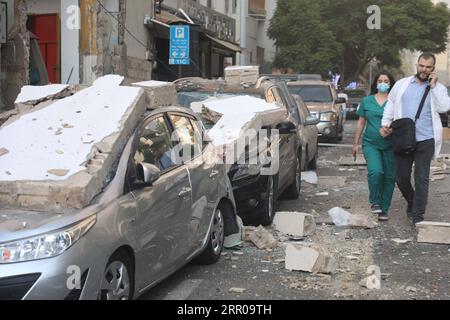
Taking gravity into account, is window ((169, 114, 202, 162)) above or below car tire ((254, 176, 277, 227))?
above

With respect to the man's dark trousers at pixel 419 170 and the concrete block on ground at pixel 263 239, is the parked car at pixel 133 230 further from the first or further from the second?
the man's dark trousers at pixel 419 170

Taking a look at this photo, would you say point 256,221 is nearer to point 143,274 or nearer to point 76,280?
point 143,274

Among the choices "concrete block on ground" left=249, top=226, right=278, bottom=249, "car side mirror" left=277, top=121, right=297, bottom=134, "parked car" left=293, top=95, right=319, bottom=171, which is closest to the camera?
"concrete block on ground" left=249, top=226, right=278, bottom=249

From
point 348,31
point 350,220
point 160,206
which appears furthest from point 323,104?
point 348,31

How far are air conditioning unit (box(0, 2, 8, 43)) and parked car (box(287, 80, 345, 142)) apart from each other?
8306 mm

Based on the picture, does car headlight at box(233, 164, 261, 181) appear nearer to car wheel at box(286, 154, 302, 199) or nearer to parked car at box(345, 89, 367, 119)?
car wheel at box(286, 154, 302, 199)

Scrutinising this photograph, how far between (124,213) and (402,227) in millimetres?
4399

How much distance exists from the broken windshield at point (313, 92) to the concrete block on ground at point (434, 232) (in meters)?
12.5

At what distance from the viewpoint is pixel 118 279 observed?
4.15 m

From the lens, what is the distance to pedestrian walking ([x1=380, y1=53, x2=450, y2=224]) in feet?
23.8

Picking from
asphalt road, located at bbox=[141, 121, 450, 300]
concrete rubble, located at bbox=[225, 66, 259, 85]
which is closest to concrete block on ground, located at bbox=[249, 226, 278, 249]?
asphalt road, located at bbox=[141, 121, 450, 300]

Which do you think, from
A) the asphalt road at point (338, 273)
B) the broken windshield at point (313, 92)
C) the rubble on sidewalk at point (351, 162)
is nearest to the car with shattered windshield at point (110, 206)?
the asphalt road at point (338, 273)

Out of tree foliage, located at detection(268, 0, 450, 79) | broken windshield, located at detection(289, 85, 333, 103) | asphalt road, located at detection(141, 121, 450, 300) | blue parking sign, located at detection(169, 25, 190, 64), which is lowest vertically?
asphalt road, located at detection(141, 121, 450, 300)

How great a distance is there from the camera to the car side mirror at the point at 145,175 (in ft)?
14.6
